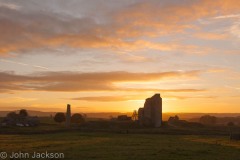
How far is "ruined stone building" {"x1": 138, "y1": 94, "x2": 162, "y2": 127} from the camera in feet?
245

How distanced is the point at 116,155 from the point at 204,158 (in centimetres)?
712

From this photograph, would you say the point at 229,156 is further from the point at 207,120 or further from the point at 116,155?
the point at 207,120

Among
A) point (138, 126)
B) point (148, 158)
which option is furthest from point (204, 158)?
point (138, 126)

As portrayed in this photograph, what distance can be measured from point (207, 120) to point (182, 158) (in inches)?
3879

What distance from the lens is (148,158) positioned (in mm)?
26797

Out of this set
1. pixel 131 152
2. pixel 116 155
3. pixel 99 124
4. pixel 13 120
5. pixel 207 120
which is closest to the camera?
pixel 116 155

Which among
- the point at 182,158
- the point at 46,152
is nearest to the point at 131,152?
the point at 182,158

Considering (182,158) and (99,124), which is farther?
(99,124)

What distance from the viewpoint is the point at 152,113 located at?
7562 centimetres

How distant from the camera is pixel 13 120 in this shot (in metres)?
79.6

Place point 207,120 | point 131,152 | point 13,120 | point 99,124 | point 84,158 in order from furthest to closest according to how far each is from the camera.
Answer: point 207,120
point 13,120
point 99,124
point 131,152
point 84,158

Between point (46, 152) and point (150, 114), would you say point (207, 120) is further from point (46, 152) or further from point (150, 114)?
point (46, 152)

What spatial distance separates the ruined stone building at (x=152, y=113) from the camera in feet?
245

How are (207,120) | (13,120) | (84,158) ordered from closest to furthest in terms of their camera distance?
1. (84,158)
2. (13,120)
3. (207,120)
